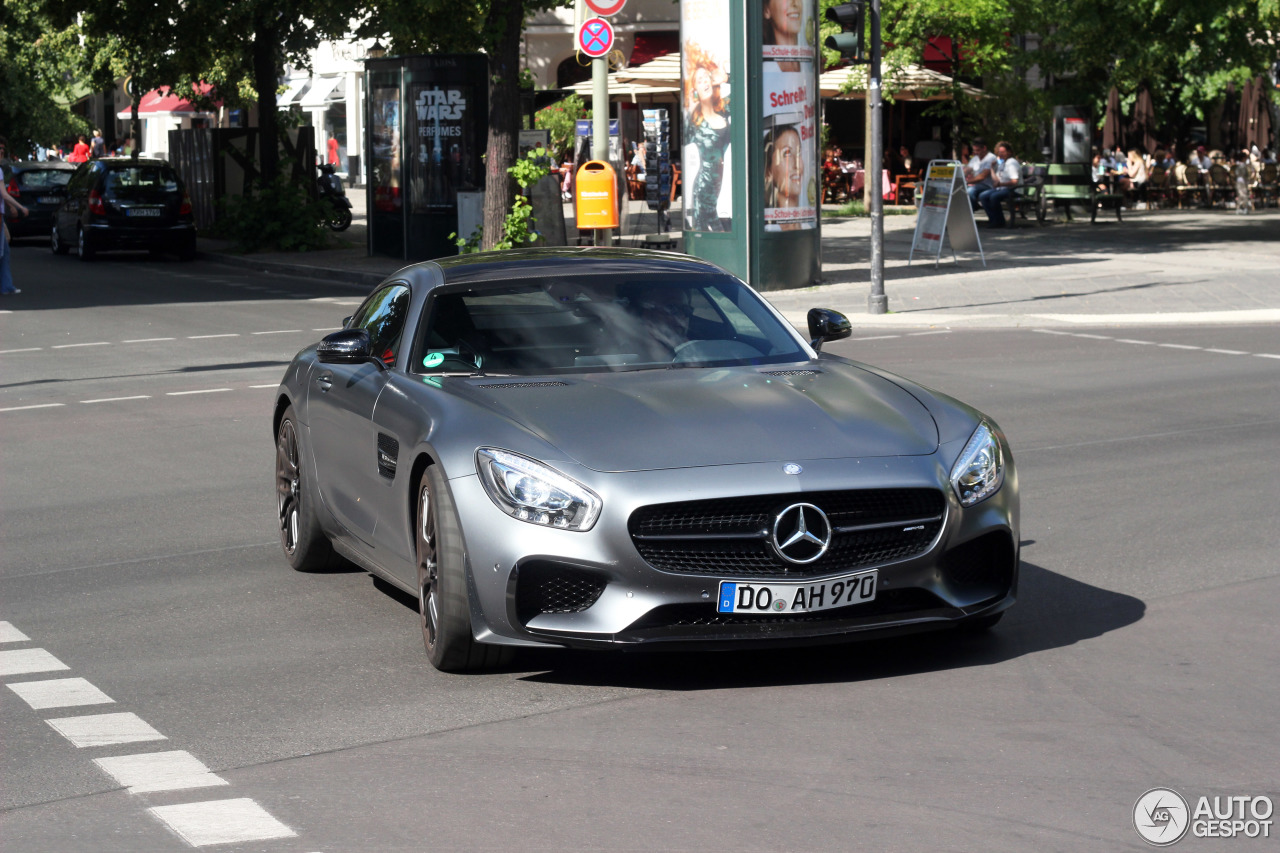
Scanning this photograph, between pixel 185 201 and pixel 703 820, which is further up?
pixel 185 201

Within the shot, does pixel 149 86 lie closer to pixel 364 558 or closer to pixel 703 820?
pixel 364 558

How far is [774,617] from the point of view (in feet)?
18.7

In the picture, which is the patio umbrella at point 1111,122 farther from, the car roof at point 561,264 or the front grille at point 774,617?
the front grille at point 774,617

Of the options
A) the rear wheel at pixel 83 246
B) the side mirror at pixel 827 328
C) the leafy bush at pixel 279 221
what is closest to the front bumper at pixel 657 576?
the side mirror at pixel 827 328

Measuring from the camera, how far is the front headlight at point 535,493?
→ 562 centimetres

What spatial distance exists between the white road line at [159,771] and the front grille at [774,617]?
1.38 metres

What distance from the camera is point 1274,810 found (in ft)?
14.9

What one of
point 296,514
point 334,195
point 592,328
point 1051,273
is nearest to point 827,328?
point 592,328

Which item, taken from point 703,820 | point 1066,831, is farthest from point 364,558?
point 1066,831

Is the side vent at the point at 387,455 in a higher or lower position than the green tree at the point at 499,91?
lower

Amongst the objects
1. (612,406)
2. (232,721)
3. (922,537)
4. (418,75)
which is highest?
(418,75)

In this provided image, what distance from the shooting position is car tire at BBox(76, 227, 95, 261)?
31.4 meters

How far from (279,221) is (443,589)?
27.1m

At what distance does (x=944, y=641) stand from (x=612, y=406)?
1497 millimetres
